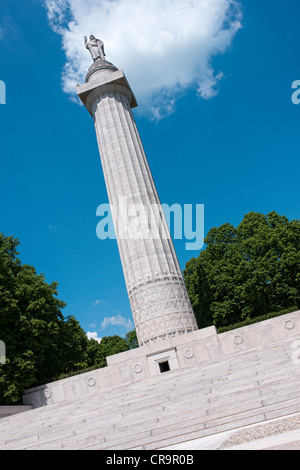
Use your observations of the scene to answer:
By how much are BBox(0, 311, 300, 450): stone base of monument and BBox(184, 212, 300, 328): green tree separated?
11226 mm

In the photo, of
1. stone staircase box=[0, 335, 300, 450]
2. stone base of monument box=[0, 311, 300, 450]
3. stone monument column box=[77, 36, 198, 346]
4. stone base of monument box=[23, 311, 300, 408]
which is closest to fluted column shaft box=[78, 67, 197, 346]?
stone monument column box=[77, 36, 198, 346]

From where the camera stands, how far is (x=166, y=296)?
25.1 meters

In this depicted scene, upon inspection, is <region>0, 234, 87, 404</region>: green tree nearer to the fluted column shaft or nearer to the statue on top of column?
the fluted column shaft

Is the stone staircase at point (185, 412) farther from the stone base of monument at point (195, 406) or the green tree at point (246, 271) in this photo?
the green tree at point (246, 271)

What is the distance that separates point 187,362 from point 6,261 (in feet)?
46.9

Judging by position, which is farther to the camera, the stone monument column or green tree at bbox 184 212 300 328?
green tree at bbox 184 212 300 328

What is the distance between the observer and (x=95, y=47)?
118 ft

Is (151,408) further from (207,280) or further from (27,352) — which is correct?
(207,280)

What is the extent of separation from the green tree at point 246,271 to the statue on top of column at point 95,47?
20386 millimetres

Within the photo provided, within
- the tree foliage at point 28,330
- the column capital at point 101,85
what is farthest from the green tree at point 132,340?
the column capital at point 101,85

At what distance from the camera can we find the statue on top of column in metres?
35.5

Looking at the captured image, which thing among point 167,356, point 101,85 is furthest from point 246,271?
point 101,85

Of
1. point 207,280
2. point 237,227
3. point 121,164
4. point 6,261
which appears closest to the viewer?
point 6,261
